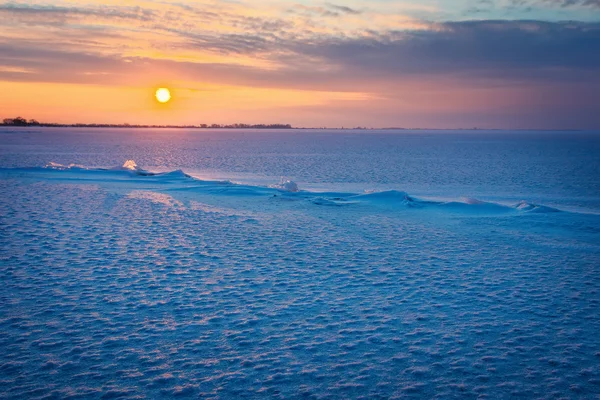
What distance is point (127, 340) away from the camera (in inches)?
211

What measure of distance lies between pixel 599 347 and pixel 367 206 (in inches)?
418

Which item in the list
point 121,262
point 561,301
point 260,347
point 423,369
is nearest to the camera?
point 423,369

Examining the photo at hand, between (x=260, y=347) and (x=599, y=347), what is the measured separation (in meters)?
4.01

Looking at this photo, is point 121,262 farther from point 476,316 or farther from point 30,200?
point 30,200

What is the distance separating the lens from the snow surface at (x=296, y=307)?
14.9 ft

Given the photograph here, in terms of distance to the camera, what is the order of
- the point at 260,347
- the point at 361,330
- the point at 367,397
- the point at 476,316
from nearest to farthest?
the point at 367,397 → the point at 260,347 → the point at 361,330 → the point at 476,316

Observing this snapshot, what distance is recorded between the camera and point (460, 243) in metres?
10.6

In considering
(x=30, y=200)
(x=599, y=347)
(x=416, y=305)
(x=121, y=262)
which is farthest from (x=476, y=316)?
(x=30, y=200)

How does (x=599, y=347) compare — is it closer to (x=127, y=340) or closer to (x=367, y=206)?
(x=127, y=340)

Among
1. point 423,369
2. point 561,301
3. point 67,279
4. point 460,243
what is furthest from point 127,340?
point 460,243

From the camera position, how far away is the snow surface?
455cm

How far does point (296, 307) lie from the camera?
255 inches

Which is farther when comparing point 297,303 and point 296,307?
point 297,303

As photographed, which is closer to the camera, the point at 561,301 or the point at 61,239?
the point at 561,301
